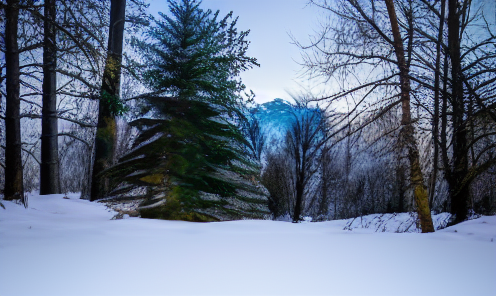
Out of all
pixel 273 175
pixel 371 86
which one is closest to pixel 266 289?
pixel 371 86

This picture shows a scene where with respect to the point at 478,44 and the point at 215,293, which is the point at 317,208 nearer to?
the point at 478,44

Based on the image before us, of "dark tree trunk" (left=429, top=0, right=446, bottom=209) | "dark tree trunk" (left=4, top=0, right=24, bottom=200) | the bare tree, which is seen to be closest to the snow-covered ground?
"dark tree trunk" (left=429, top=0, right=446, bottom=209)

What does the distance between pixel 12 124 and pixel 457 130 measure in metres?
8.54

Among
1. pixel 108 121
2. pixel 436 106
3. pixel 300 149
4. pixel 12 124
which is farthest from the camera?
pixel 300 149

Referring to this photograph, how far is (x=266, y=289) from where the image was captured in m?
1.87

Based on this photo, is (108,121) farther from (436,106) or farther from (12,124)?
(436,106)

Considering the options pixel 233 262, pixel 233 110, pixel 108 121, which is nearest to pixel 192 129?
pixel 233 110

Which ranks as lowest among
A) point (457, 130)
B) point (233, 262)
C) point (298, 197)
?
point (298, 197)

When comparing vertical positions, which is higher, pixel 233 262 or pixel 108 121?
pixel 108 121

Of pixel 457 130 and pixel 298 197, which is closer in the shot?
pixel 457 130

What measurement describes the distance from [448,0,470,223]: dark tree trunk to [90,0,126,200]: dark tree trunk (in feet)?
22.7

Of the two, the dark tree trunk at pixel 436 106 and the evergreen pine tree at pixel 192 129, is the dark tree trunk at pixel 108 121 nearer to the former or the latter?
the evergreen pine tree at pixel 192 129

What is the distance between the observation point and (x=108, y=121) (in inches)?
331

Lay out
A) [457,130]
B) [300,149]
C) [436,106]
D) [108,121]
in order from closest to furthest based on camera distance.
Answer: [457,130]
[436,106]
[108,121]
[300,149]
